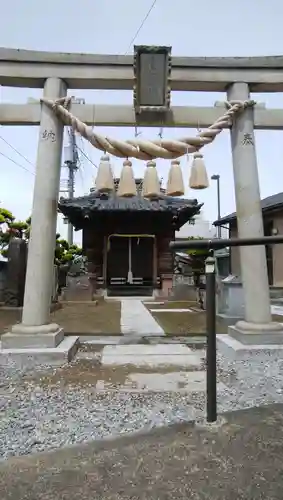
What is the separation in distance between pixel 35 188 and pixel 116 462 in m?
3.42

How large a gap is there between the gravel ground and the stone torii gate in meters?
0.98

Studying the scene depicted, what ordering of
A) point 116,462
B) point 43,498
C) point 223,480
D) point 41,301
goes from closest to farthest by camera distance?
point 43,498 < point 223,480 < point 116,462 < point 41,301

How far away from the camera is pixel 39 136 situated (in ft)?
14.4

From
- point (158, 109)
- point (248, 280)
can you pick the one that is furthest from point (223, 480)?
point (158, 109)

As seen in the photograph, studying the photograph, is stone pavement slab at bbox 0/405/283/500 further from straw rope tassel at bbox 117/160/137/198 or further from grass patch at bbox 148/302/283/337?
grass patch at bbox 148/302/283/337

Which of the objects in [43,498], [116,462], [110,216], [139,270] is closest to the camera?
[43,498]

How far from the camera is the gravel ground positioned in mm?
2178

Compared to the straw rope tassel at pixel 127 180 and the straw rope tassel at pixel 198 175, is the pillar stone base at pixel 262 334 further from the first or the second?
the straw rope tassel at pixel 127 180

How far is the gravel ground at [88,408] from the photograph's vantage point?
2178 mm

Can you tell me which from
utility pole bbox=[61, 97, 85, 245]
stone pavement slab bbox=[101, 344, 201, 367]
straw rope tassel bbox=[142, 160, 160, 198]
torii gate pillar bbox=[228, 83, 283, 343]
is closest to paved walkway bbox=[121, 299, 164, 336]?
stone pavement slab bbox=[101, 344, 201, 367]

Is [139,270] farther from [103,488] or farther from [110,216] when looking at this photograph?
[103,488]

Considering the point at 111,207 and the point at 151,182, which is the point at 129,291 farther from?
the point at 151,182

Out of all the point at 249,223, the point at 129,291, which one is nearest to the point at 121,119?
the point at 249,223

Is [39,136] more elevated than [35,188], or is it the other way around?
[39,136]
